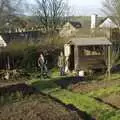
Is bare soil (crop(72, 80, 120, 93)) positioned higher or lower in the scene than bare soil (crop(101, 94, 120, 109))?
lower

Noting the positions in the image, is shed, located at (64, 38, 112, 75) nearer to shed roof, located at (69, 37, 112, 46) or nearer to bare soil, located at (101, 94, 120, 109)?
shed roof, located at (69, 37, 112, 46)

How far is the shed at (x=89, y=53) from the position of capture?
28984mm

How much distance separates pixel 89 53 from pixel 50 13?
3538 cm

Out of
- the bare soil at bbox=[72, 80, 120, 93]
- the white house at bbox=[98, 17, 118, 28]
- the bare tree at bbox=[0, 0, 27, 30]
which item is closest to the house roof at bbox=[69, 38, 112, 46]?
the bare soil at bbox=[72, 80, 120, 93]

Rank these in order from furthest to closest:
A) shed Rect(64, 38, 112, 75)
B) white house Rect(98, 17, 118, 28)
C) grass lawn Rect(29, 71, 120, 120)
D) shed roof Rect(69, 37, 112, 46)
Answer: white house Rect(98, 17, 118, 28), shed roof Rect(69, 37, 112, 46), shed Rect(64, 38, 112, 75), grass lawn Rect(29, 71, 120, 120)

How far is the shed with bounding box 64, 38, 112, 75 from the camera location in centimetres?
2898

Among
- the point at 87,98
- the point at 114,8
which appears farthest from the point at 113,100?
the point at 114,8

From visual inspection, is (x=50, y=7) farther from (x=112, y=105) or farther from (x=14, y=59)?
(x=112, y=105)

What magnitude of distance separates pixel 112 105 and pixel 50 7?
5185 centimetres

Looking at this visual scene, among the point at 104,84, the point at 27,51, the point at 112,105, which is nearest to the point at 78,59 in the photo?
the point at 27,51

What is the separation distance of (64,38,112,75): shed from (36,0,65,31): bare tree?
1213 inches

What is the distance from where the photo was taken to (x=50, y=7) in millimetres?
66000

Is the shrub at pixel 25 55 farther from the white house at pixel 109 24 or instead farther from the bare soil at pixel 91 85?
the white house at pixel 109 24

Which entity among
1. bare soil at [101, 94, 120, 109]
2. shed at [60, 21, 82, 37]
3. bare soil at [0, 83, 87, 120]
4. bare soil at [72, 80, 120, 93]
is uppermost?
shed at [60, 21, 82, 37]
